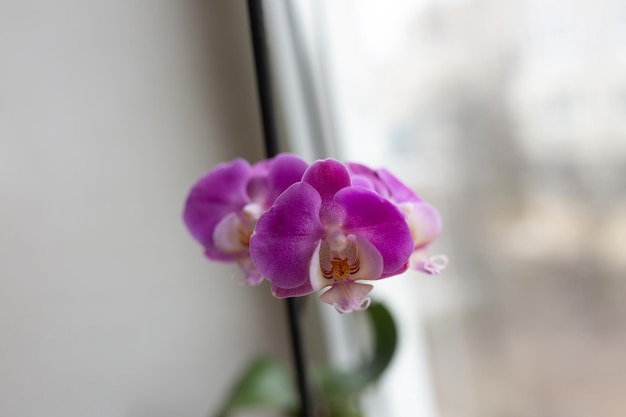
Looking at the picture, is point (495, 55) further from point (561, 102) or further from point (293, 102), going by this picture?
point (293, 102)

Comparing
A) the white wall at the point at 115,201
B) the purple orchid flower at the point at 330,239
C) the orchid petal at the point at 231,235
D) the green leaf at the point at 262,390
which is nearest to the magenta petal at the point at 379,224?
the purple orchid flower at the point at 330,239

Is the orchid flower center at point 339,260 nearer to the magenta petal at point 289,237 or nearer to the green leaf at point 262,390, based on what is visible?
the magenta petal at point 289,237

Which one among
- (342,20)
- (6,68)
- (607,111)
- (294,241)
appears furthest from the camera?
(342,20)

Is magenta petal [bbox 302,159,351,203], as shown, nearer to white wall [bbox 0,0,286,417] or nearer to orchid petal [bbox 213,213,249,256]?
Result: orchid petal [bbox 213,213,249,256]

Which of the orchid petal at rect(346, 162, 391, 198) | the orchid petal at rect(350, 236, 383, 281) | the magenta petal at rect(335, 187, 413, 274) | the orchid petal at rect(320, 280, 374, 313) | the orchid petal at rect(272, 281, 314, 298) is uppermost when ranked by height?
the orchid petal at rect(346, 162, 391, 198)

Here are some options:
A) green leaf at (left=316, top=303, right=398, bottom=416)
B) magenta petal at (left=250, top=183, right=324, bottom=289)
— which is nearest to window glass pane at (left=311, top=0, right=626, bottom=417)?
green leaf at (left=316, top=303, right=398, bottom=416)

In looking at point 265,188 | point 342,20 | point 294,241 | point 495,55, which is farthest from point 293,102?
point 294,241
